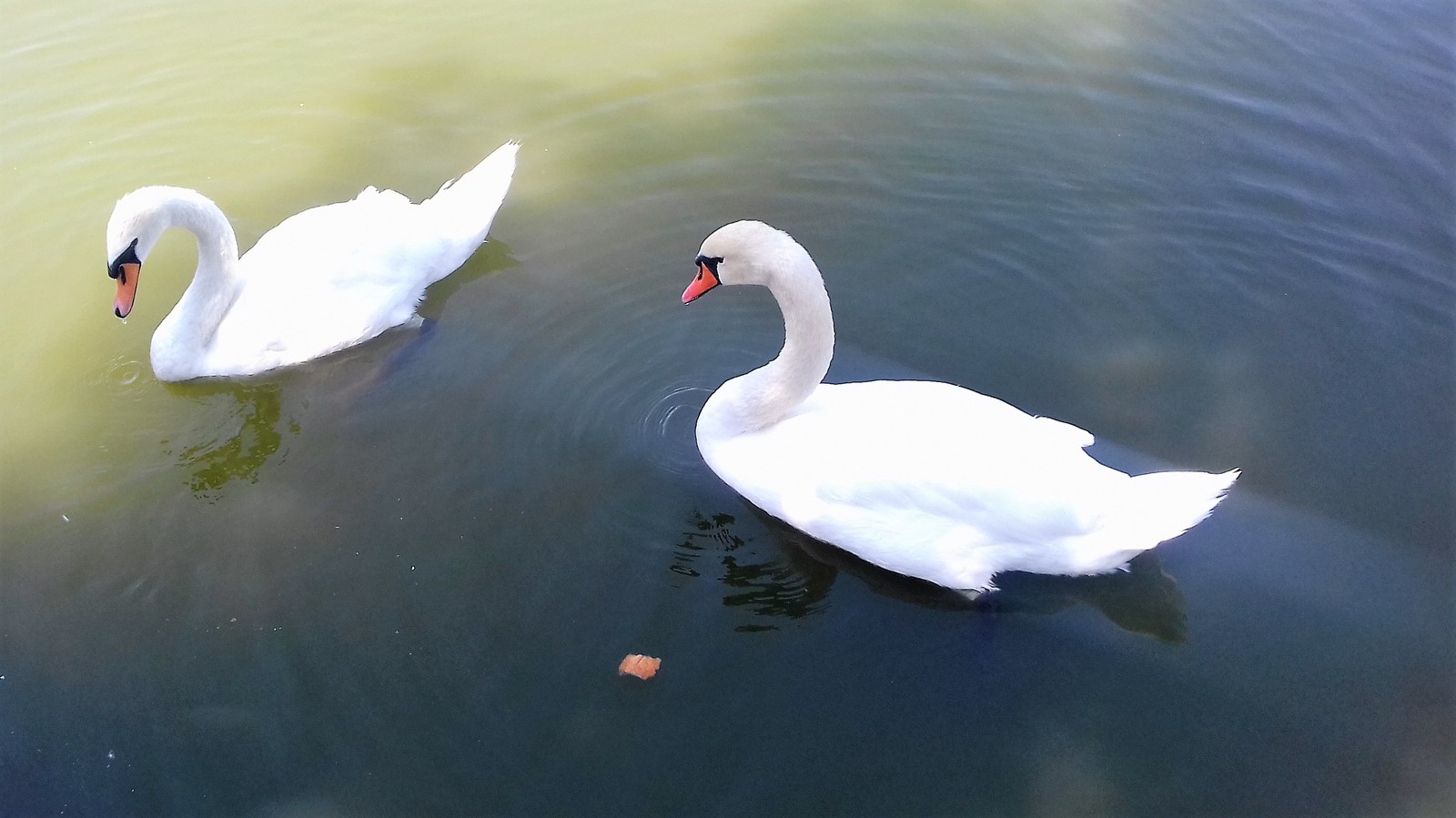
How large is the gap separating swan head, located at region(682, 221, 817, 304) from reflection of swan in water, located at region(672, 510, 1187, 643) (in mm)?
1291

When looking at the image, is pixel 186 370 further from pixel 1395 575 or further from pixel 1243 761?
pixel 1395 575

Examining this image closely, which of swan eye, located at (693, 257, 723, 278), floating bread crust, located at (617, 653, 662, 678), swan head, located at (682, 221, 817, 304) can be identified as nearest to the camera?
floating bread crust, located at (617, 653, 662, 678)

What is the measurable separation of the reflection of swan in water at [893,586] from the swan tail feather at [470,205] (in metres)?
2.70

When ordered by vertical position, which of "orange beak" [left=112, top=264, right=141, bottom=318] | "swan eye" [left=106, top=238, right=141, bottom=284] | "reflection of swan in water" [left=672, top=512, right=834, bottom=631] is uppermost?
"swan eye" [left=106, top=238, right=141, bottom=284]

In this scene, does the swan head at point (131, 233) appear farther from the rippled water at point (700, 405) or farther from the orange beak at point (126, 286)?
the rippled water at point (700, 405)

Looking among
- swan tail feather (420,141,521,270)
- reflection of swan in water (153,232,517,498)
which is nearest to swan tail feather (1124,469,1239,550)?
reflection of swan in water (153,232,517,498)

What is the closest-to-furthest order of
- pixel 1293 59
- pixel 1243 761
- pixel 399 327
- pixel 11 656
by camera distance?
pixel 1243 761 < pixel 11 656 < pixel 399 327 < pixel 1293 59

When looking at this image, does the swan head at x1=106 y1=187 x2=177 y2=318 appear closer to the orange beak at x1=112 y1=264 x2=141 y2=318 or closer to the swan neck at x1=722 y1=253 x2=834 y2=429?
the orange beak at x1=112 y1=264 x2=141 y2=318

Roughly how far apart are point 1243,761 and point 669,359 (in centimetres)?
352

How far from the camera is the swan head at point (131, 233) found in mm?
5629

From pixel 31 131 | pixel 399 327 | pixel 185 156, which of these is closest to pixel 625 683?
pixel 399 327

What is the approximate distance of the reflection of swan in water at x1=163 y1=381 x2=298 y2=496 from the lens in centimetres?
564

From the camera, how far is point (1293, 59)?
29.0 feet

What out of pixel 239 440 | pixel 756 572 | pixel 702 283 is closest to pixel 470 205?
pixel 239 440
